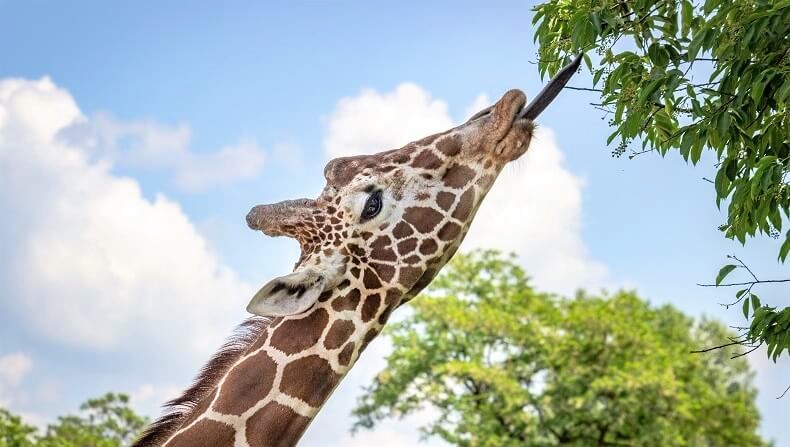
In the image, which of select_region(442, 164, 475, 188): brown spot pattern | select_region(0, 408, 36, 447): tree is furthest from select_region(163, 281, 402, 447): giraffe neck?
select_region(0, 408, 36, 447): tree

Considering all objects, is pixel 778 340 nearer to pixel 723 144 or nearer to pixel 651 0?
pixel 723 144

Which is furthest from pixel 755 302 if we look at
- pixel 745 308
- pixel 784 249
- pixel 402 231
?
pixel 402 231

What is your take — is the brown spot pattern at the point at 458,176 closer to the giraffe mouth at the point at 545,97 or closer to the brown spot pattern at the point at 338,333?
the giraffe mouth at the point at 545,97

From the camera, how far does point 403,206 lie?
171 inches

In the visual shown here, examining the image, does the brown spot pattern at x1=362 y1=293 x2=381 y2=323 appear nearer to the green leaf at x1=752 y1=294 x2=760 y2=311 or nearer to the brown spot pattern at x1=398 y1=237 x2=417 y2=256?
the brown spot pattern at x1=398 y1=237 x2=417 y2=256

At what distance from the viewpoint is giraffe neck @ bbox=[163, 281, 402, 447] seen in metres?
3.92

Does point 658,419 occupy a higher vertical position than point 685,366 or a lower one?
lower

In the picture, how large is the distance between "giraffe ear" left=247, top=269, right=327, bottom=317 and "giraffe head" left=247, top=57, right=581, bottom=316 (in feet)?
0.52

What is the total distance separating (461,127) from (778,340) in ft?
6.13

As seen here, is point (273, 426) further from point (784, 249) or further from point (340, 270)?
point (784, 249)

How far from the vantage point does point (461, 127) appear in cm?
449

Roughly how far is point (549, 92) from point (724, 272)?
4.35ft

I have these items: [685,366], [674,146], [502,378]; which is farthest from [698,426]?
[674,146]

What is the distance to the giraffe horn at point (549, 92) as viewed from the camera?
4.44 meters
